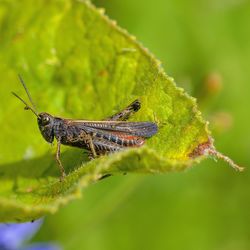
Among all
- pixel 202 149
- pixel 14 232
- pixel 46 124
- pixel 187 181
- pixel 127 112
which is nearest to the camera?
pixel 202 149

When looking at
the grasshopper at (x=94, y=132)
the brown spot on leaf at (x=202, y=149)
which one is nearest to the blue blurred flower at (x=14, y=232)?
the grasshopper at (x=94, y=132)

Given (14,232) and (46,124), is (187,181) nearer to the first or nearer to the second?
(14,232)

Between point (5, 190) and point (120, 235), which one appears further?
point (120, 235)

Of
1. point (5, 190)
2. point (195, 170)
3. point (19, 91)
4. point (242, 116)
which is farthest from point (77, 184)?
point (242, 116)

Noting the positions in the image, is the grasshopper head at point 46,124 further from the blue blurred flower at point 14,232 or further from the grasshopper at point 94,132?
the blue blurred flower at point 14,232

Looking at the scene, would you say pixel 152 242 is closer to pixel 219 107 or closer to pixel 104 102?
pixel 219 107

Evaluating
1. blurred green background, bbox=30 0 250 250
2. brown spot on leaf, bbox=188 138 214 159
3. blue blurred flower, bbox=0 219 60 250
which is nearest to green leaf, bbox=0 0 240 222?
brown spot on leaf, bbox=188 138 214 159

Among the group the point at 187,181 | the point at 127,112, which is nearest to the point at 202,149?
the point at 127,112
